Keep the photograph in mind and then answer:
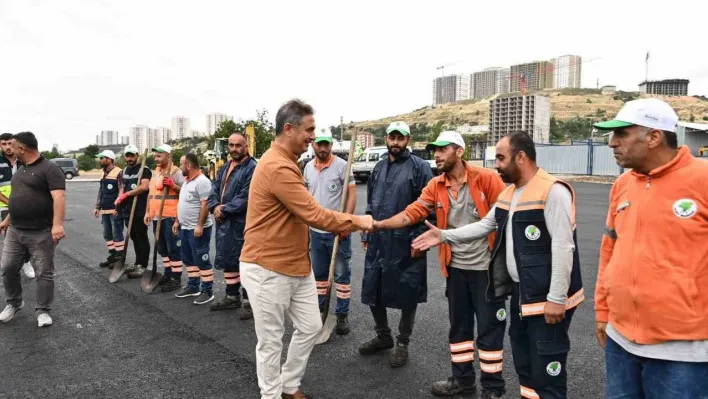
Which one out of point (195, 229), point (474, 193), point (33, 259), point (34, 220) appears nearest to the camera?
point (474, 193)

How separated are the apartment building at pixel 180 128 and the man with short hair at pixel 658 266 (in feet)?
416

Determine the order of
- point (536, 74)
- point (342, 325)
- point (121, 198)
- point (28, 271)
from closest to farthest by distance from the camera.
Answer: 1. point (342, 325)
2. point (121, 198)
3. point (28, 271)
4. point (536, 74)

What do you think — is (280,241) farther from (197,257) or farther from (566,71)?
(566,71)

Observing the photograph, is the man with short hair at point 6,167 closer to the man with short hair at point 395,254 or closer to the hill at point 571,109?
the man with short hair at point 395,254

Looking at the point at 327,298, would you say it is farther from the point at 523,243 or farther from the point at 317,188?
the point at 523,243

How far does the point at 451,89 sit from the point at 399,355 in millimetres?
164407

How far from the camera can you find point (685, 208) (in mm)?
2072

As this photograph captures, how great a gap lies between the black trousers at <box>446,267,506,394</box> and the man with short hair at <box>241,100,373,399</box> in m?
1.04

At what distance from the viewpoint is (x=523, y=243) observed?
2895 mm

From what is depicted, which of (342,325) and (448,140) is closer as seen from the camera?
(448,140)

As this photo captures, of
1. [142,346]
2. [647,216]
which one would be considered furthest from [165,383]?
[647,216]

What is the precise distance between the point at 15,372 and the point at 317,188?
10.5 feet

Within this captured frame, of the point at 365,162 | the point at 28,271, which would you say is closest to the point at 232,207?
the point at 28,271

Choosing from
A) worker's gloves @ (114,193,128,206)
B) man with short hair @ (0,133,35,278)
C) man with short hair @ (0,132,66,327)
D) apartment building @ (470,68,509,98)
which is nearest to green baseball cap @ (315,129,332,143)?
man with short hair @ (0,132,66,327)
